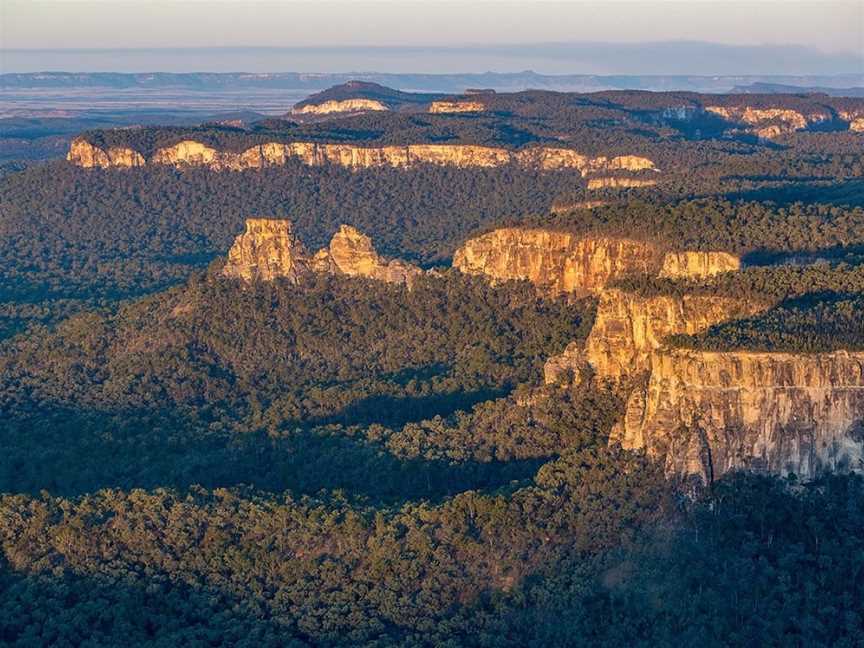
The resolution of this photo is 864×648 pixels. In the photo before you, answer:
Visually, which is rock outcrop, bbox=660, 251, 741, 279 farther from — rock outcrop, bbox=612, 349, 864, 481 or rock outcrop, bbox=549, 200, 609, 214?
rock outcrop, bbox=612, 349, 864, 481

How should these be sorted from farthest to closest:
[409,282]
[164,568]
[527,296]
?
1. [409,282]
2. [527,296]
3. [164,568]

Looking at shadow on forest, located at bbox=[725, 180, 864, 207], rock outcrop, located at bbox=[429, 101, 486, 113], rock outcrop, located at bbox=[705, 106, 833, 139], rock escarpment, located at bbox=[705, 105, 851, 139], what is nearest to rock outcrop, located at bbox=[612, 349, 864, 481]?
Result: shadow on forest, located at bbox=[725, 180, 864, 207]

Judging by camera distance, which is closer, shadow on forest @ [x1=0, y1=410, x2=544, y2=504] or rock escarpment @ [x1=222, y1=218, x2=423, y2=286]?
shadow on forest @ [x1=0, y1=410, x2=544, y2=504]

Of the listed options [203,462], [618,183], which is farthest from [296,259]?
[618,183]

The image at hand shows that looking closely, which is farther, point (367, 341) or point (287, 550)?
point (367, 341)

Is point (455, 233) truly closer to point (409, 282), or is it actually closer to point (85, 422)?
point (409, 282)

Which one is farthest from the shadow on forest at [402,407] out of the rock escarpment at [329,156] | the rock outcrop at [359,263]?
the rock escarpment at [329,156]

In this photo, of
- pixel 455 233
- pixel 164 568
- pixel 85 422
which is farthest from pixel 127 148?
pixel 164 568
